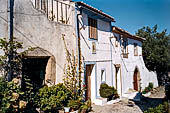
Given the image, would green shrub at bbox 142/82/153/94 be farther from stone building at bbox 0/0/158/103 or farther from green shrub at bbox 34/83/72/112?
green shrub at bbox 34/83/72/112

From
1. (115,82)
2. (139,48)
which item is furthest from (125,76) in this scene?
(139,48)

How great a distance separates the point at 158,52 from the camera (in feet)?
63.3

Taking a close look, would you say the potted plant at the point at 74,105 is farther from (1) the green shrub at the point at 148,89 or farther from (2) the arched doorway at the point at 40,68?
(1) the green shrub at the point at 148,89

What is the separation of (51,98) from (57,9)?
424cm

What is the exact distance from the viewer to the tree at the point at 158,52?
750 inches

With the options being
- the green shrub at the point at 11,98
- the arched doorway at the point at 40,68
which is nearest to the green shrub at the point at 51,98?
the arched doorway at the point at 40,68

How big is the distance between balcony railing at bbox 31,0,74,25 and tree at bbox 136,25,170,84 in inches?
555

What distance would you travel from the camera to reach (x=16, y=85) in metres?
5.75

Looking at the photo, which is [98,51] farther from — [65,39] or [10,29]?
[10,29]

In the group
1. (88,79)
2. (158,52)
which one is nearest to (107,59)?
(88,79)

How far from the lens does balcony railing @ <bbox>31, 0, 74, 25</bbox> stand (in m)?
7.25

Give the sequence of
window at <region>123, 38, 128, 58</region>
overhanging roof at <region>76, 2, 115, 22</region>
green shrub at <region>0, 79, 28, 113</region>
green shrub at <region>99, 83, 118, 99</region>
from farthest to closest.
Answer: window at <region>123, 38, 128, 58</region>, green shrub at <region>99, 83, 118, 99</region>, overhanging roof at <region>76, 2, 115, 22</region>, green shrub at <region>0, 79, 28, 113</region>

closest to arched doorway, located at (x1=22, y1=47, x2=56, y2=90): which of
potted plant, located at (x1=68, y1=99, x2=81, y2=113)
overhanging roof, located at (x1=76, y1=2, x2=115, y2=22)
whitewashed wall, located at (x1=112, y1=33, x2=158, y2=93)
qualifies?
potted plant, located at (x1=68, y1=99, x2=81, y2=113)

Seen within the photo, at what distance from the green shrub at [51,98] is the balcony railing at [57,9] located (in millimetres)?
3242
